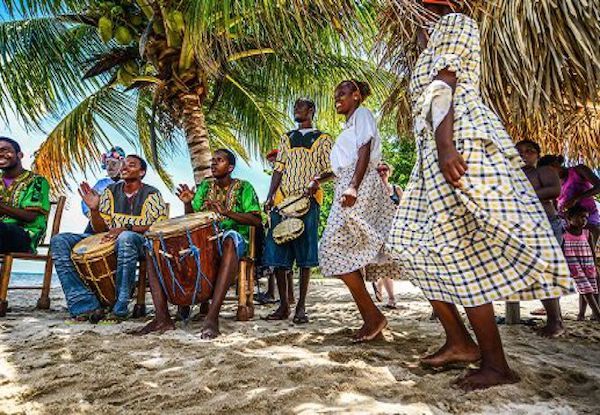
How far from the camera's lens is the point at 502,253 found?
1.96 metres

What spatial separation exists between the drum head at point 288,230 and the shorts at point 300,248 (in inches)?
4.4

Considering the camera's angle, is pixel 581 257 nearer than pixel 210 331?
No

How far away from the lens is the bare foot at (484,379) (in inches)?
75.9

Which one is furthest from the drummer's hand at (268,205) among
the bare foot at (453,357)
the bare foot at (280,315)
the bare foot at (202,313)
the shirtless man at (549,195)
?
the bare foot at (453,357)

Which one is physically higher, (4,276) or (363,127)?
(363,127)

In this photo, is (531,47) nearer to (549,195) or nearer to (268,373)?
(549,195)

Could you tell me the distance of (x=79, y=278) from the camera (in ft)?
12.8

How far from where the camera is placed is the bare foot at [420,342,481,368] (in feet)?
7.43

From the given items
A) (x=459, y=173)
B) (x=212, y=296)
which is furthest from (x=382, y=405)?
(x=212, y=296)

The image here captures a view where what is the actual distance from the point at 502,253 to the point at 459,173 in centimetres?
36

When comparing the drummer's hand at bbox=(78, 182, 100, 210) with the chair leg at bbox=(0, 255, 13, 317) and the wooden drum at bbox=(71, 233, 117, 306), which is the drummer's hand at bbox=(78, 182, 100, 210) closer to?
the wooden drum at bbox=(71, 233, 117, 306)

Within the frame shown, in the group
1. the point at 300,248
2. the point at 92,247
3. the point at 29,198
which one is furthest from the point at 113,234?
the point at 300,248

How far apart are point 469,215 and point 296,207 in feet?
6.30

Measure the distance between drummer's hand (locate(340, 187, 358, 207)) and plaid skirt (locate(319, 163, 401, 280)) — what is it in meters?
0.06
